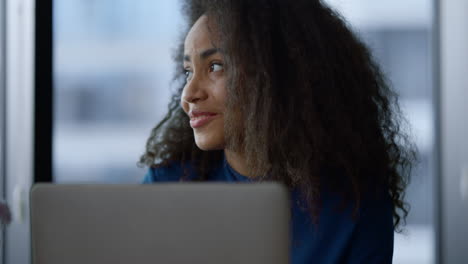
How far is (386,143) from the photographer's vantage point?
1.19 metres

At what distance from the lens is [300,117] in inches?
42.9

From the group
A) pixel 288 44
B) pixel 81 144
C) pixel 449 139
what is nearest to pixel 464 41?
pixel 449 139

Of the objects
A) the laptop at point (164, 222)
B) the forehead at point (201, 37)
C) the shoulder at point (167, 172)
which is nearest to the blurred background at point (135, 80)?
the shoulder at point (167, 172)

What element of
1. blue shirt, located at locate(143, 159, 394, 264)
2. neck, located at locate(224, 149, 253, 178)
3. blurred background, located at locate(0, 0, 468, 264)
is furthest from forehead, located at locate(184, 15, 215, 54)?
blurred background, located at locate(0, 0, 468, 264)

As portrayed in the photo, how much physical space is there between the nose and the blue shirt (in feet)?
0.95

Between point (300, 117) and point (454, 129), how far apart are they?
82 centimetres

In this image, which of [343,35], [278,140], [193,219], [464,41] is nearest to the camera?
[193,219]

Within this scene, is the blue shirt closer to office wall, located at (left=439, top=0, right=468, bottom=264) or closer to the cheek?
the cheek

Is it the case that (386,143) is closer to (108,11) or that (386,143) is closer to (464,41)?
(464,41)

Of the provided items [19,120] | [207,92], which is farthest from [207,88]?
[19,120]

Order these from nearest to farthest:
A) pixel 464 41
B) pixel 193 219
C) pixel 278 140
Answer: pixel 193 219 < pixel 278 140 < pixel 464 41

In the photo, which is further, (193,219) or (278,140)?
(278,140)

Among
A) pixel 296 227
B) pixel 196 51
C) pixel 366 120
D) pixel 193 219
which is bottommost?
pixel 296 227

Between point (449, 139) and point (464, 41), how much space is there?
1.05 ft
